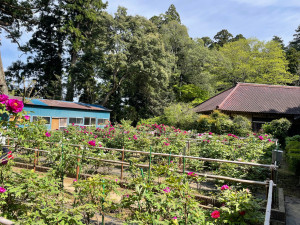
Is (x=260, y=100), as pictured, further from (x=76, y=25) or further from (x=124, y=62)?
(x=76, y=25)

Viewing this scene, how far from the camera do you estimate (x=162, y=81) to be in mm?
25047

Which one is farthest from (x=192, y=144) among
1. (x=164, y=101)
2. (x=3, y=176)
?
(x=164, y=101)

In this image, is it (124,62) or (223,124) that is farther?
(124,62)

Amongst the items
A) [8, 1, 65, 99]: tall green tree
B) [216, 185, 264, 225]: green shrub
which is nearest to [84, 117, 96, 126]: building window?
[8, 1, 65, 99]: tall green tree

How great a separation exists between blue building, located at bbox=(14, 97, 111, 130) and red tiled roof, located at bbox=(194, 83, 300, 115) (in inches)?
423

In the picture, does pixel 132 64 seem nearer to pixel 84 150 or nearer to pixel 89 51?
pixel 89 51

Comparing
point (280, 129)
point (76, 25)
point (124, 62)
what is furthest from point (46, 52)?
point (280, 129)

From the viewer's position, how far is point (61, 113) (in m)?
18.1

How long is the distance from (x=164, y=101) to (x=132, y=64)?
304 inches

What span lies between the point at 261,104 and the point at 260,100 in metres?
0.83

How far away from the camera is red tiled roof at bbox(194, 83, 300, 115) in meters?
17.7

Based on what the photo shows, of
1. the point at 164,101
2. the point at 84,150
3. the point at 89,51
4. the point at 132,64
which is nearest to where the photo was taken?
the point at 84,150

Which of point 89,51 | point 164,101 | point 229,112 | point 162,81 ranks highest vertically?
point 89,51

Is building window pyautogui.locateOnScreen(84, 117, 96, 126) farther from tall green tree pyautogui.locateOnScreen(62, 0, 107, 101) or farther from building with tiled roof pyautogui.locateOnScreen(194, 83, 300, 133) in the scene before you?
building with tiled roof pyautogui.locateOnScreen(194, 83, 300, 133)
